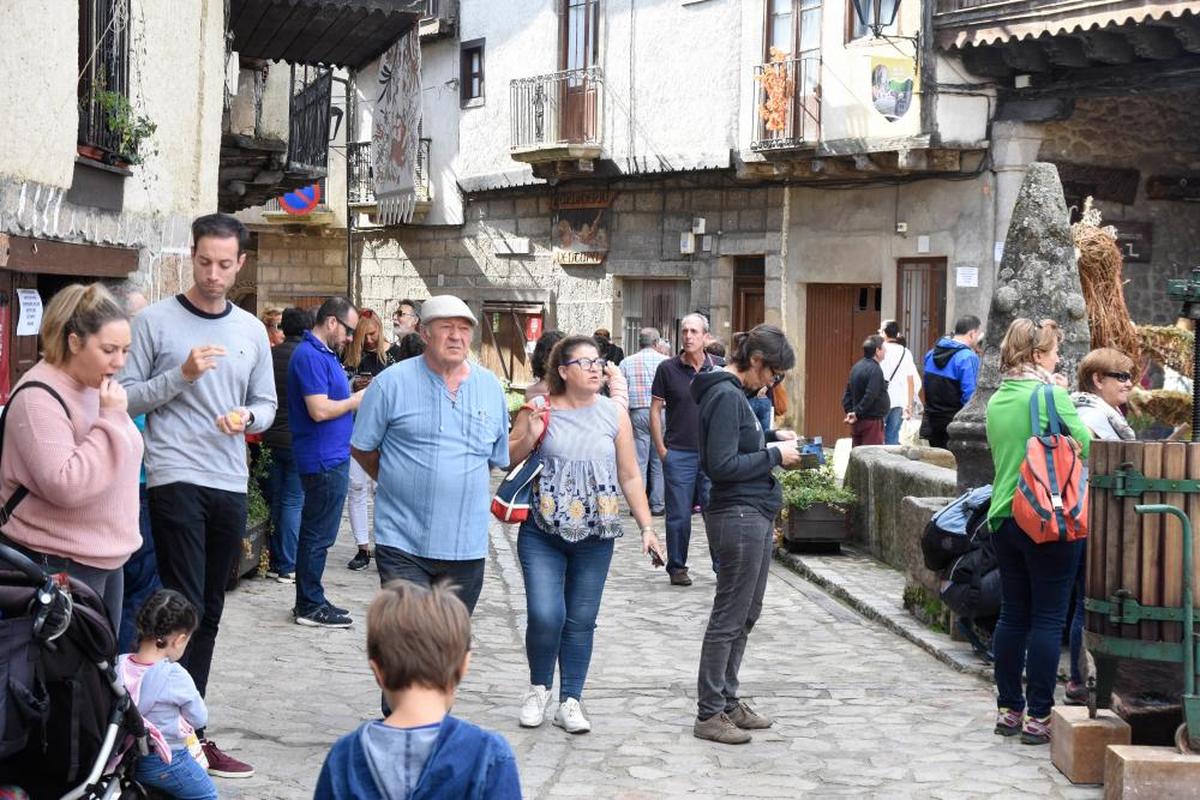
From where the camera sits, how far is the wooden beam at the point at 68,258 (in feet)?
28.1

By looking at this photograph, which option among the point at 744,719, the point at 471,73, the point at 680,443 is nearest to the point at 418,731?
the point at 744,719

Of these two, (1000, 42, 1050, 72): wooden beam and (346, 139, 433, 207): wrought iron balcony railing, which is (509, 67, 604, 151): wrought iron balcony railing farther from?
(1000, 42, 1050, 72): wooden beam

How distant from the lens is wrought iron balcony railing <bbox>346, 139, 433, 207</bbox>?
99.4 feet

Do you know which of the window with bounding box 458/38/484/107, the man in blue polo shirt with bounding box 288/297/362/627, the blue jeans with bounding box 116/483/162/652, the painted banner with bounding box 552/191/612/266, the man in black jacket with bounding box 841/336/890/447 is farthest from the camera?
the window with bounding box 458/38/484/107

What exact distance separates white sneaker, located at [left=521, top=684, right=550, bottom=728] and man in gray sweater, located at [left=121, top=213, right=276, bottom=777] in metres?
1.31

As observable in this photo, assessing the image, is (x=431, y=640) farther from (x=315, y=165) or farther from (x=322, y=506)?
(x=315, y=165)

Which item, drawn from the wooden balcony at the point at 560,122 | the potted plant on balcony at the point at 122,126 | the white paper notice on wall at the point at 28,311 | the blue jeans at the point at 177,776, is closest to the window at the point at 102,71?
the potted plant on balcony at the point at 122,126

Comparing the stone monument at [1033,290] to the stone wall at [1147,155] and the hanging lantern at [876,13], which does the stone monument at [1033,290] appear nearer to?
the hanging lantern at [876,13]

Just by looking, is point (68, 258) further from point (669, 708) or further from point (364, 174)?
point (364, 174)

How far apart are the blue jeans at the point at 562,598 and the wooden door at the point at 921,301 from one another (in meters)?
14.3

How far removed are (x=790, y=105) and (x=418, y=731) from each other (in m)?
19.4

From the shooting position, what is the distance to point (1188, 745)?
226 inches

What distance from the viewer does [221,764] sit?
598 cm

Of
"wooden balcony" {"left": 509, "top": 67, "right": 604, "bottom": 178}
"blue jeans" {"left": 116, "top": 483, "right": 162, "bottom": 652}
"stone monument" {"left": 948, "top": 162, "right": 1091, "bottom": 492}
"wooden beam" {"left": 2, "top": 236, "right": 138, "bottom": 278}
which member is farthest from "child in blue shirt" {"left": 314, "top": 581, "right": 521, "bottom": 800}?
"wooden balcony" {"left": 509, "top": 67, "right": 604, "bottom": 178}
